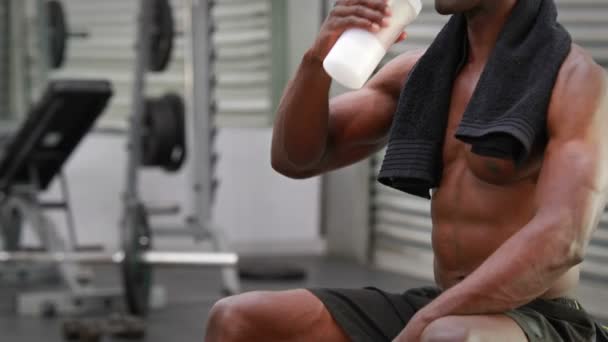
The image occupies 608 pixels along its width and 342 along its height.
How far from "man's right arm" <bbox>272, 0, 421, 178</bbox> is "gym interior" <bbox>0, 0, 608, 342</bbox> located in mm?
2189

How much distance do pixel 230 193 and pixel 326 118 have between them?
184 inches

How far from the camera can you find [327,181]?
6504 mm

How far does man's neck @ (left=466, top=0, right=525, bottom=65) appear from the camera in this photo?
1713 millimetres

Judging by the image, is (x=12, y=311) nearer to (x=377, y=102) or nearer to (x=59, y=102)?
(x=59, y=102)

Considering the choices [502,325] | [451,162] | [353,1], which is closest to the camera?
[502,325]

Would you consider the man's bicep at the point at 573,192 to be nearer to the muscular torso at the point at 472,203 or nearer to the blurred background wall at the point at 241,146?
the muscular torso at the point at 472,203

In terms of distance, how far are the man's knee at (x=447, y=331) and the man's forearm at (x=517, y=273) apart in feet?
0.11

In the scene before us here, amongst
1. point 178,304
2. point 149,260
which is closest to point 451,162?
point 149,260

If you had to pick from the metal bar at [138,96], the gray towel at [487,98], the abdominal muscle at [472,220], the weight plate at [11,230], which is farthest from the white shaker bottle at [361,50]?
the weight plate at [11,230]

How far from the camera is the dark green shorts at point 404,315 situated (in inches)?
63.8

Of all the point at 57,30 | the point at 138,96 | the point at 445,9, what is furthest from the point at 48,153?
the point at 445,9

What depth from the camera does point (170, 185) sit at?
6.48 m

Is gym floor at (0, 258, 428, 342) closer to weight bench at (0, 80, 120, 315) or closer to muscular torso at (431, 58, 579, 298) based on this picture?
weight bench at (0, 80, 120, 315)

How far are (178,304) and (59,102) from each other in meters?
0.95
